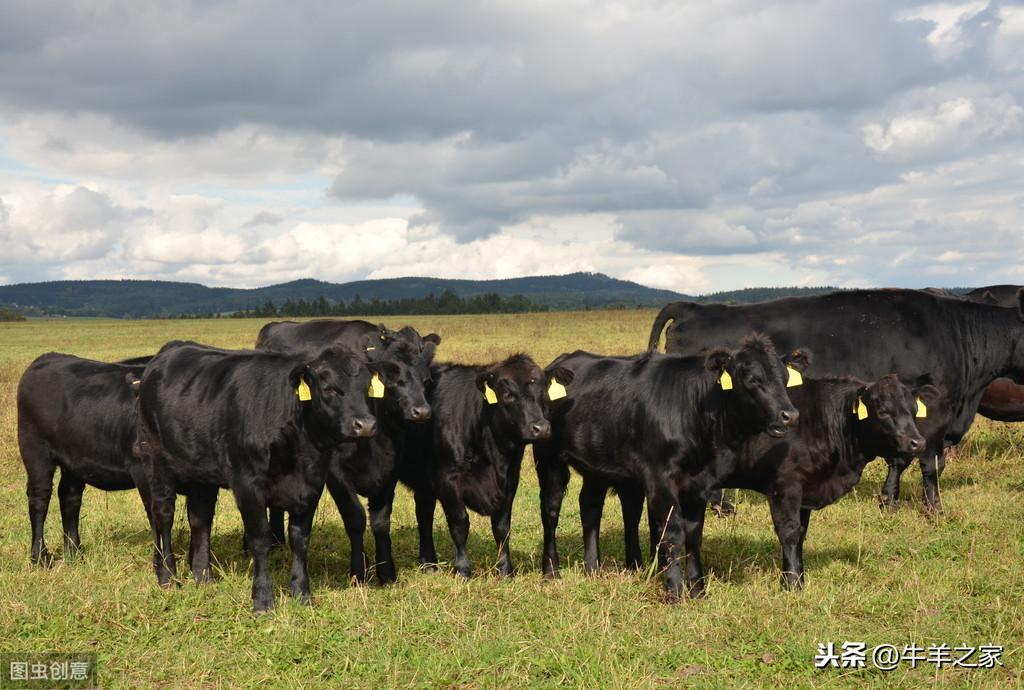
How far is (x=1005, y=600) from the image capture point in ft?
23.4

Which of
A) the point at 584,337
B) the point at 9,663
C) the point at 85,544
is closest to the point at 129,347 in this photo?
the point at 584,337

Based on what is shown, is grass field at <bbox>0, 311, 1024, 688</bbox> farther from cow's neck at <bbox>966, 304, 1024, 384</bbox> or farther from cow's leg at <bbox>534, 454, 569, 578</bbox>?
cow's neck at <bbox>966, 304, 1024, 384</bbox>

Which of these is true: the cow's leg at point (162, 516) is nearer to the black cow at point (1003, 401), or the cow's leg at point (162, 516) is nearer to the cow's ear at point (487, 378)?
the cow's ear at point (487, 378)

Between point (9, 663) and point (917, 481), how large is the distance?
10.9 metres

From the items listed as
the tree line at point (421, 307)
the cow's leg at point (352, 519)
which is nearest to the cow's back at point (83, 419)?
the cow's leg at point (352, 519)

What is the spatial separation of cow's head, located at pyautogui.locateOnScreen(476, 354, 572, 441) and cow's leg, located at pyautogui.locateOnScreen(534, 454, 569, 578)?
2.75 feet

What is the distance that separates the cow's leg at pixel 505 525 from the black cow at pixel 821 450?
182 cm

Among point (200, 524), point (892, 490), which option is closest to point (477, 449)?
point (200, 524)

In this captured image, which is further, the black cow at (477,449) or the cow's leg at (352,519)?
the black cow at (477,449)

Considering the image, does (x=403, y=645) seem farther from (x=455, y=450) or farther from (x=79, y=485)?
(x=79, y=485)

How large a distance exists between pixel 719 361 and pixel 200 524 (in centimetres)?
467

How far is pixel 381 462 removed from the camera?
802cm

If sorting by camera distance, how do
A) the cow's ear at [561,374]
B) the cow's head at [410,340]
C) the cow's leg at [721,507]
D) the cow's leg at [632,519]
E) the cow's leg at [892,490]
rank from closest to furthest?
1. the cow's ear at [561,374]
2. the cow's leg at [632,519]
3. the cow's head at [410,340]
4. the cow's leg at [721,507]
5. the cow's leg at [892,490]

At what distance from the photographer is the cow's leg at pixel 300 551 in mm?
7109
